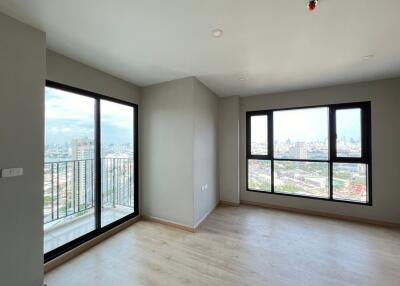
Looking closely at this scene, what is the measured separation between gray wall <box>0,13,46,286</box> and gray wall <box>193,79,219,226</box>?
77.1 inches

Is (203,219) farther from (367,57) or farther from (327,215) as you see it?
(367,57)

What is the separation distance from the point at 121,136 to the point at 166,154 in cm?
91

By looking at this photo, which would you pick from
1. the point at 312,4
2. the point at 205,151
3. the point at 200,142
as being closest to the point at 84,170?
the point at 200,142

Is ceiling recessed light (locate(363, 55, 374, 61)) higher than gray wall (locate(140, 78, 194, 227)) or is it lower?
higher

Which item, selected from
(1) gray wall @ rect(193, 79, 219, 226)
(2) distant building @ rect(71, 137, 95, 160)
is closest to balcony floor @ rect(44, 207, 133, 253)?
(2) distant building @ rect(71, 137, 95, 160)

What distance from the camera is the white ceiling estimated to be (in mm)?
1420

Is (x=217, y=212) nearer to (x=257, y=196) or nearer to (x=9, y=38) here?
(x=257, y=196)

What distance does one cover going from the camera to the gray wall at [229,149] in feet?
13.3

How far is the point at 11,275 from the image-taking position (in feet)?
4.86

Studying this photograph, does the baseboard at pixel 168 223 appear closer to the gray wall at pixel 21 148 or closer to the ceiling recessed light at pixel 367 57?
the gray wall at pixel 21 148

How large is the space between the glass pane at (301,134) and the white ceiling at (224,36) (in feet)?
3.24

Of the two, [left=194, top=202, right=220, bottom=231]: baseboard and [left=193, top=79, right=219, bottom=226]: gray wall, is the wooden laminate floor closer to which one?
[left=194, top=202, right=220, bottom=231]: baseboard

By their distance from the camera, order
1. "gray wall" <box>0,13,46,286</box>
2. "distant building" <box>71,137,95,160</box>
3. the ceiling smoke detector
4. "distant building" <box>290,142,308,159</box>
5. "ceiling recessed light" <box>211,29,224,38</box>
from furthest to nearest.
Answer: "distant building" <box>290,142,308,159</box> → "distant building" <box>71,137,95,160</box> → "ceiling recessed light" <box>211,29,224,38</box> → "gray wall" <box>0,13,46,286</box> → the ceiling smoke detector

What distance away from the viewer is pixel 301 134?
3723mm
